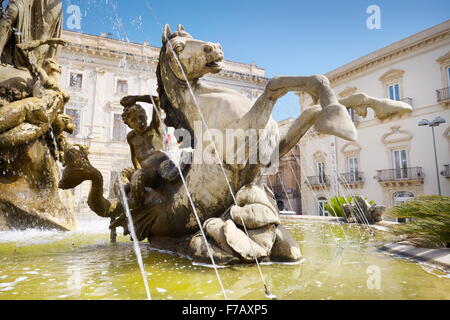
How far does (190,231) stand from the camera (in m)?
2.57

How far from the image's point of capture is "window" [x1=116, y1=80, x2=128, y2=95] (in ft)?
82.8

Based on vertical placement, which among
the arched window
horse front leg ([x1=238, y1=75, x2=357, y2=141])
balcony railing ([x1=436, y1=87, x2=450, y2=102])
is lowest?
the arched window

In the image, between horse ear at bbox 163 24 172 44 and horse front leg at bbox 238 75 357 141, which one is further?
horse ear at bbox 163 24 172 44

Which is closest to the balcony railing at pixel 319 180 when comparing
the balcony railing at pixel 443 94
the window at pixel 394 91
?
the window at pixel 394 91

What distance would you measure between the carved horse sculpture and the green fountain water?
7.2 inches

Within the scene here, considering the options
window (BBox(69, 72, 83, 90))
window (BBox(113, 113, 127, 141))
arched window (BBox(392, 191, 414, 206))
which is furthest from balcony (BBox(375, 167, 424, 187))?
window (BBox(69, 72, 83, 90))

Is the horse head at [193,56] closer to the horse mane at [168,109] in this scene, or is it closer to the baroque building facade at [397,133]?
the horse mane at [168,109]

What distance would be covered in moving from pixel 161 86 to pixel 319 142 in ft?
80.5

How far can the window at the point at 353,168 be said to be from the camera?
75.3 feet

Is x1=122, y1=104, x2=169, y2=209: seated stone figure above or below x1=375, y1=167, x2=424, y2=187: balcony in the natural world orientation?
below

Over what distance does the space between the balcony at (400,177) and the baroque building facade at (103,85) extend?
14153mm

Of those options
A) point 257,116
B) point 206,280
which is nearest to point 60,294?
point 206,280

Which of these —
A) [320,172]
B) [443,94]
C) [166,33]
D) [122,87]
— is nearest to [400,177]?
[443,94]

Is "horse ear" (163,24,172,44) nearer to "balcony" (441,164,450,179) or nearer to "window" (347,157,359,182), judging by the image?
"balcony" (441,164,450,179)
